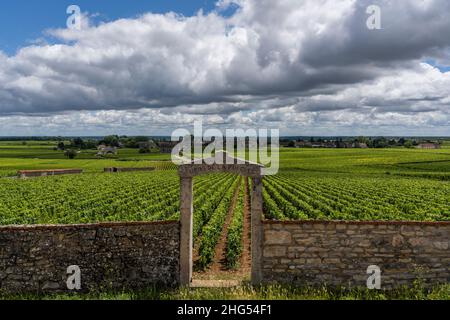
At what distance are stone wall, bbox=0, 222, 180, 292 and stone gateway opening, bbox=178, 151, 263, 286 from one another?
217 mm

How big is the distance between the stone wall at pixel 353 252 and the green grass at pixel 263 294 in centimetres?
28

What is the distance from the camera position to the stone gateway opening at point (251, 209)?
907 centimetres

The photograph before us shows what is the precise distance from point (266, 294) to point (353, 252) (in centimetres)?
248

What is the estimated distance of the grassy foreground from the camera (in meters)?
7.98

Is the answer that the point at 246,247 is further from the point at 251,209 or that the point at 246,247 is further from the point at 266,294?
the point at 266,294

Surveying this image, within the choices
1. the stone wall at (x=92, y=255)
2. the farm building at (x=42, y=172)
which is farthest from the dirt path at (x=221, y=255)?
the farm building at (x=42, y=172)

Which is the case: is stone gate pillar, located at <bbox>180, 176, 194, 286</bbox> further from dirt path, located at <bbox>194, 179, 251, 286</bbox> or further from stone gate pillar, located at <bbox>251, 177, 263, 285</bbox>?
stone gate pillar, located at <bbox>251, 177, 263, 285</bbox>

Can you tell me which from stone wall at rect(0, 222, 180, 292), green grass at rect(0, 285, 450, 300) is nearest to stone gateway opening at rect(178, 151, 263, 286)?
stone wall at rect(0, 222, 180, 292)

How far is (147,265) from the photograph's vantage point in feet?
30.2

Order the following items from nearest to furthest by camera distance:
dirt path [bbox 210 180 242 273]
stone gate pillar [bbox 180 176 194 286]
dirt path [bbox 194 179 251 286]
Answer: stone gate pillar [bbox 180 176 194 286] → dirt path [bbox 194 179 251 286] → dirt path [bbox 210 180 242 273]

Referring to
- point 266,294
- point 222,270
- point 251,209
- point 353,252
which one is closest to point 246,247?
point 222,270

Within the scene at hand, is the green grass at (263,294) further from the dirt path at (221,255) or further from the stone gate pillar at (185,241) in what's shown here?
the dirt path at (221,255)

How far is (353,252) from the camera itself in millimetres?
8898
